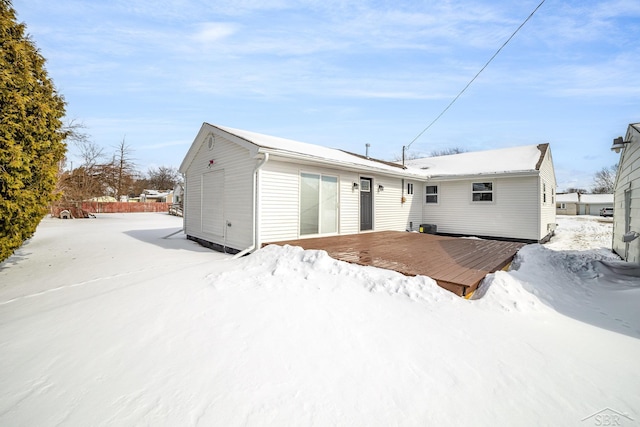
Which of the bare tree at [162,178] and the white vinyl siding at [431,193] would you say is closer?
the white vinyl siding at [431,193]

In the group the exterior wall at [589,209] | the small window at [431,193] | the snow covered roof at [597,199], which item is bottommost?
the exterior wall at [589,209]

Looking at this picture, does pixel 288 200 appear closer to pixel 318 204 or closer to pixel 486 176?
pixel 318 204

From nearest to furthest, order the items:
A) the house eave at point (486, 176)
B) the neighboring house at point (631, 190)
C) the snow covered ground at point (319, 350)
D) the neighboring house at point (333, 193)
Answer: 1. the snow covered ground at point (319, 350)
2. the neighboring house at point (631, 190)
3. the neighboring house at point (333, 193)
4. the house eave at point (486, 176)


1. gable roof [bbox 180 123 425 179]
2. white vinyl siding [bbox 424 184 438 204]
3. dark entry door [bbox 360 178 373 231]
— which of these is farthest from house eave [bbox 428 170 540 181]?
dark entry door [bbox 360 178 373 231]

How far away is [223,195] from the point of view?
27.2ft

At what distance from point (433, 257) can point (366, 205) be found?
4.42 metres

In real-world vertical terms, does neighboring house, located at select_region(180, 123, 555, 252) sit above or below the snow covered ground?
above

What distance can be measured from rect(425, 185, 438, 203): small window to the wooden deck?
194 inches

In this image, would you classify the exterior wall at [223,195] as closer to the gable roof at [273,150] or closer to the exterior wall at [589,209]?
the gable roof at [273,150]

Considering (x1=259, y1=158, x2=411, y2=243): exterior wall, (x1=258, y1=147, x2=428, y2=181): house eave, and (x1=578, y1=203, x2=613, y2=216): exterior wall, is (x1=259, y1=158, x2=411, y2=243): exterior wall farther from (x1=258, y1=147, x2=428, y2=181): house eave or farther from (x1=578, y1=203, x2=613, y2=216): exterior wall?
(x1=578, y1=203, x2=613, y2=216): exterior wall

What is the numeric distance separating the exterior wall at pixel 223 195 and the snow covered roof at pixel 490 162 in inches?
330

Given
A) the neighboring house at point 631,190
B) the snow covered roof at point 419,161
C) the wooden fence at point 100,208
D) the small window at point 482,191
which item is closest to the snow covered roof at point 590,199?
the snow covered roof at point 419,161

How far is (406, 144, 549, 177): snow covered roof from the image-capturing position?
10934 mm

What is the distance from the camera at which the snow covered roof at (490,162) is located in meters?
10.9
